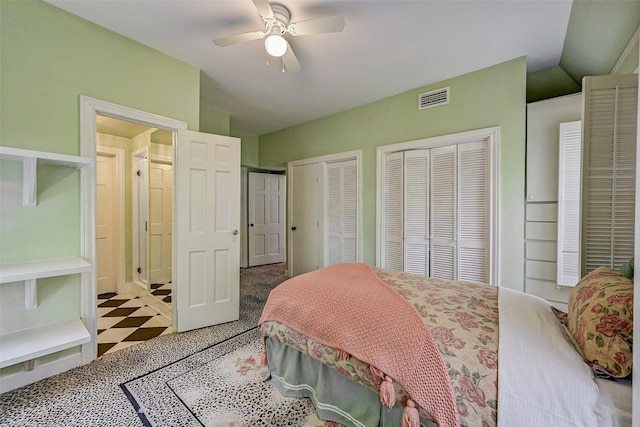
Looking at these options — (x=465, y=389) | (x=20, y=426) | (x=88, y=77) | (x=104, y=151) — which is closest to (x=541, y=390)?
(x=465, y=389)

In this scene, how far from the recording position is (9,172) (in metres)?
1.67

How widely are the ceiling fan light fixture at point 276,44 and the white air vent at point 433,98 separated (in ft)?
6.25

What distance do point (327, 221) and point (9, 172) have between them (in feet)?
10.8

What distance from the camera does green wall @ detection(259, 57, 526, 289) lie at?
251cm

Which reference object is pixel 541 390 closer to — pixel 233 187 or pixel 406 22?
pixel 406 22

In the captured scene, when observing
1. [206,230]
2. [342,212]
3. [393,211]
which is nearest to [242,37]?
[206,230]

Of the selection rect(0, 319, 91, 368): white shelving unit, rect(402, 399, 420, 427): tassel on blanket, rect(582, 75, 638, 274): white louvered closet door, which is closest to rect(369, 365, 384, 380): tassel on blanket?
rect(402, 399, 420, 427): tassel on blanket

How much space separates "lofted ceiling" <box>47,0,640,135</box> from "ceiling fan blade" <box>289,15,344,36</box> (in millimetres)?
181

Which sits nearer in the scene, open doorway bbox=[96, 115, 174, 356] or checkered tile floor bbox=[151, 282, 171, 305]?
checkered tile floor bbox=[151, 282, 171, 305]

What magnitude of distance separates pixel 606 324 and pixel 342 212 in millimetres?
3144

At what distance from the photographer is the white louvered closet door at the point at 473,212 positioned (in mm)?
2697

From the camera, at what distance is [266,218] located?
561 cm

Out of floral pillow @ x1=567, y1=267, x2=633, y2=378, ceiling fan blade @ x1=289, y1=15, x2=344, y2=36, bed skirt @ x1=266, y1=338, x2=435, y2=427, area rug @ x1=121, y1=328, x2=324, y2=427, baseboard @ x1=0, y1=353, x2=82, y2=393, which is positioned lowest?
area rug @ x1=121, y1=328, x2=324, y2=427

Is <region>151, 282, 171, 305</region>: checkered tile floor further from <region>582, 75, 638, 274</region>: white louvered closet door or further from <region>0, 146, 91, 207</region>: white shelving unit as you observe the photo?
<region>582, 75, 638, 274</region>: white louvered closet door
